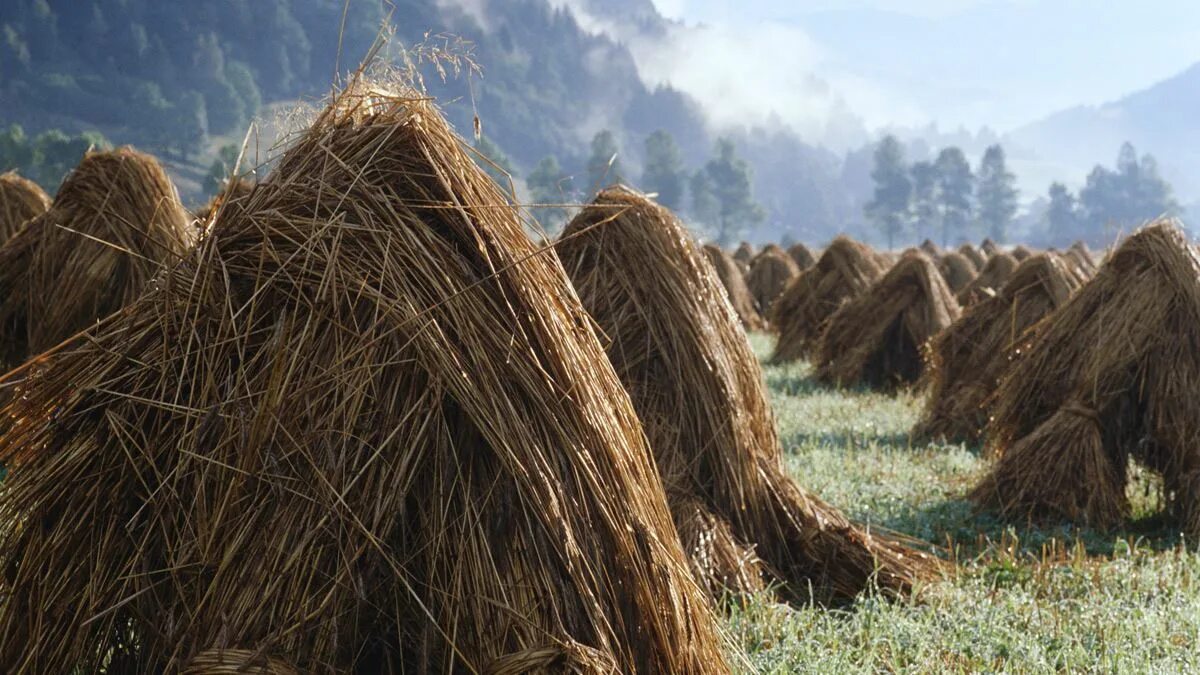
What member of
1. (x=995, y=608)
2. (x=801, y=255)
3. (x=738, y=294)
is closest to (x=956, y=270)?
(x=738, y=294)

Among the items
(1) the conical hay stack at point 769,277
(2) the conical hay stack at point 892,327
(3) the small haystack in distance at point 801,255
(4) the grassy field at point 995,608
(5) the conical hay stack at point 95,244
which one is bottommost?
(4) the grassy field at point 995,608

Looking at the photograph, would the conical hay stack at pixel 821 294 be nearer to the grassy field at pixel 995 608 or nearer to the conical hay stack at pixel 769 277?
the conical hay stack at pixel 769 277

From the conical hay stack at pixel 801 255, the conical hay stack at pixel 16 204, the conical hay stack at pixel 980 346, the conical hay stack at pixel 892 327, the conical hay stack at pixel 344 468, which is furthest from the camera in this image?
the conical hay stack at pixel 801 255

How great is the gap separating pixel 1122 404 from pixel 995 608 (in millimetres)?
2699

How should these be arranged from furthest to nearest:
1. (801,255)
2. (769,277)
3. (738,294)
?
(801,255)
(769,277)
(738,294)

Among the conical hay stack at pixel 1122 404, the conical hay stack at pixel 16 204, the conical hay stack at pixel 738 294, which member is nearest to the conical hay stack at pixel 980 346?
the conical hay stack at pixel 1122 404

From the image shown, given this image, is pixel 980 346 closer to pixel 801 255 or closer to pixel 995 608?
pixel 995 608

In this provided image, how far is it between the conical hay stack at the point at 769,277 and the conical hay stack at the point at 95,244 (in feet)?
71.9

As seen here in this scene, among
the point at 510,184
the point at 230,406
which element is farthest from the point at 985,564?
the point at 230,406

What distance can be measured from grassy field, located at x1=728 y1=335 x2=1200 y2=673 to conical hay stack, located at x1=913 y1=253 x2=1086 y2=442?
2.49 m

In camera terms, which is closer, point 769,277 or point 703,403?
point 703,403

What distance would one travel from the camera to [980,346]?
1078 centimetres

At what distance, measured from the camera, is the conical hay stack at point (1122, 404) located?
6.46 metres

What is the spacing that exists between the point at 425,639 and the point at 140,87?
521 ft
